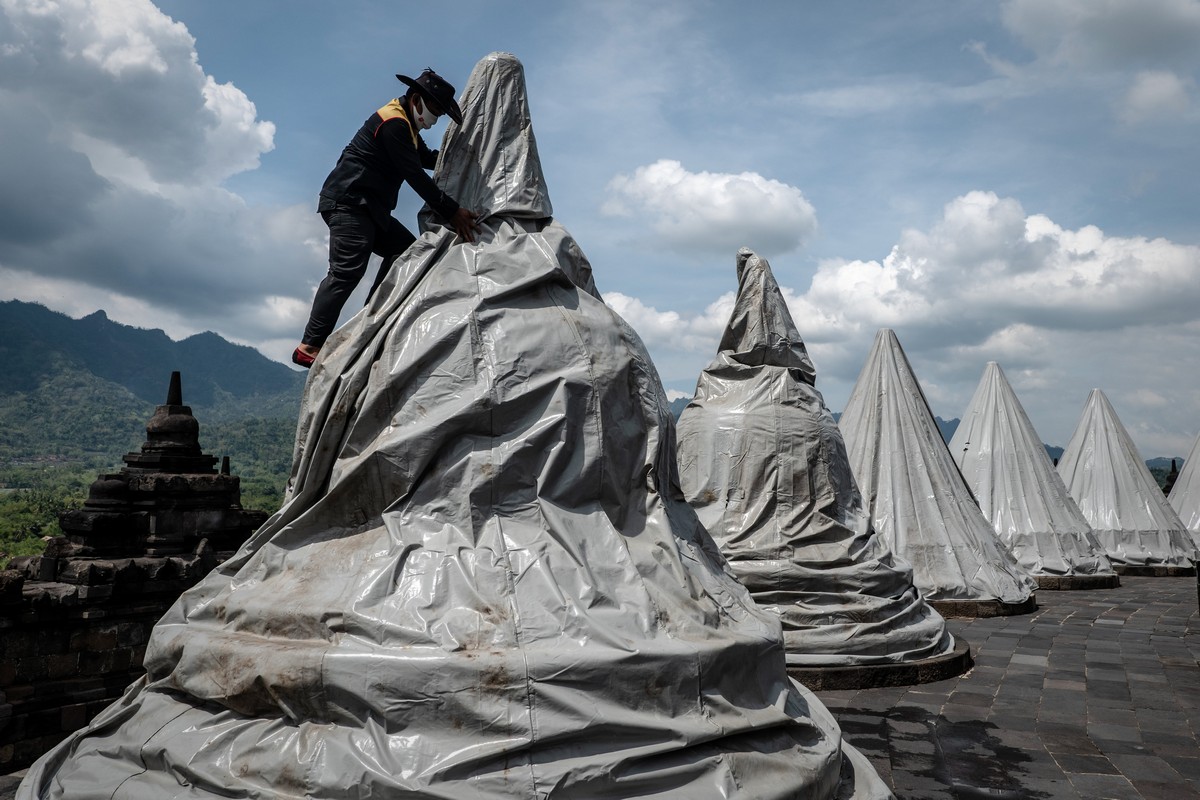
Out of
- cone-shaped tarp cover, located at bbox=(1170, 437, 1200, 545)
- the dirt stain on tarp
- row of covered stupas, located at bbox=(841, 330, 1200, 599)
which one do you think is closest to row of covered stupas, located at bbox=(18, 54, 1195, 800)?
the dirt stain on tarp

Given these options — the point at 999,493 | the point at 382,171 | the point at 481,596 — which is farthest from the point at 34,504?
the point at 481,596

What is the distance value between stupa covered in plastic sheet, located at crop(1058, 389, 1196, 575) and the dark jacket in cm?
1618

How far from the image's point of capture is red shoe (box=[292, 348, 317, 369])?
11.5ft

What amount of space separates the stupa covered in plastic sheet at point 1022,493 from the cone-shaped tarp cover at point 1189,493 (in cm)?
718

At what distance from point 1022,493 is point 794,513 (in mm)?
9084

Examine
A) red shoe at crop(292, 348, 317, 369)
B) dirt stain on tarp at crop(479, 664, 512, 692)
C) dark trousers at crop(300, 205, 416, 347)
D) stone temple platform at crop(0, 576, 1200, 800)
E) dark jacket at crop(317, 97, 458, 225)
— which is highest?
dark jacket at crop(317, 97, 458, 225)

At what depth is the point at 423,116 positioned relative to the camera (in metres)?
3.60

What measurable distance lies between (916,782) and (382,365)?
313 cm

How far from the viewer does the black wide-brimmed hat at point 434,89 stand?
11.5 feet

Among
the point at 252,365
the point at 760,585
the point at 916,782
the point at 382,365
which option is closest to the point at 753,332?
the point at 760,585

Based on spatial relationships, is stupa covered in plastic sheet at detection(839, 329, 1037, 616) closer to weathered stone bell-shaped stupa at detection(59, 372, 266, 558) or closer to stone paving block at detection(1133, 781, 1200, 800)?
stone paving block at detection(1133, 781, 1200, 800)

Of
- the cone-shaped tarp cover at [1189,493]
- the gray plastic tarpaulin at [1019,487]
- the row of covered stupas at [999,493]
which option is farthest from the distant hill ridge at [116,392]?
the cone-shaped tarp cover at [1189,493]

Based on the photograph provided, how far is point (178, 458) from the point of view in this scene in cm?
742

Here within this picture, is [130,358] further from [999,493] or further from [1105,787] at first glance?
[1105,787]
